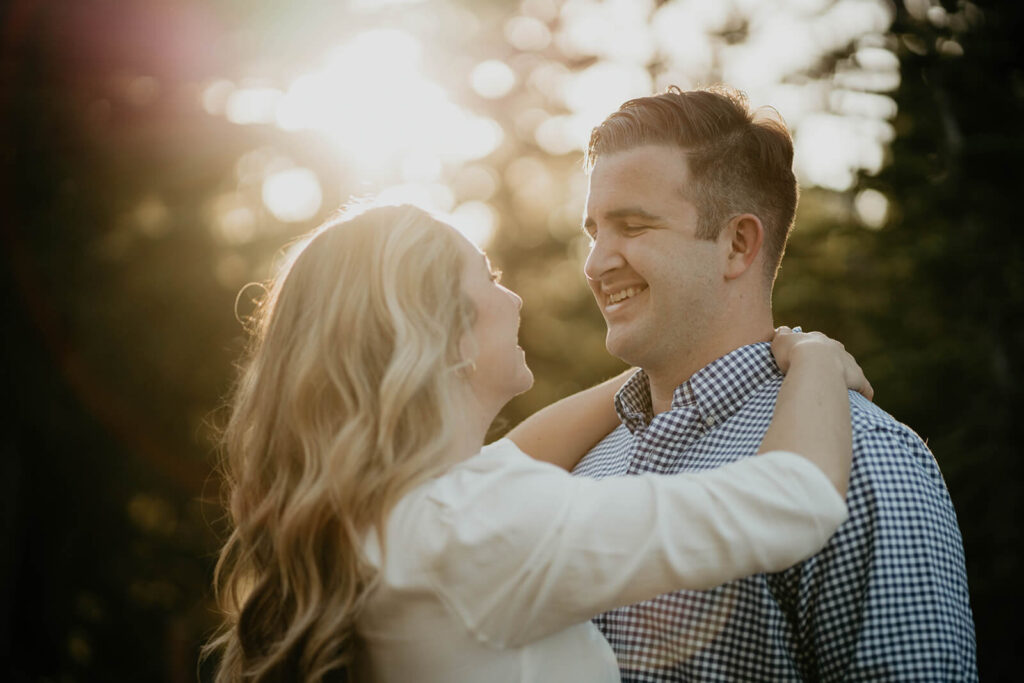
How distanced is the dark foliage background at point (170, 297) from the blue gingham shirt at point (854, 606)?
6865mm

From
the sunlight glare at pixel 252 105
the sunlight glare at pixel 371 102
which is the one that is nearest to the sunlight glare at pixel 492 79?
the sunlight glare at pixel 371 102

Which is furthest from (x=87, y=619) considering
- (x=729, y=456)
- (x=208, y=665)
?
(x=729, y=456)

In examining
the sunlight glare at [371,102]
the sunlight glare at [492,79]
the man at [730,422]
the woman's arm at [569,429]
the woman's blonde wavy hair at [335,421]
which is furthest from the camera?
the sunlight glare at [492,79]

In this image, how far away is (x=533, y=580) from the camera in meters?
1.69

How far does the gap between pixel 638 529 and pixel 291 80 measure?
899 centimetres

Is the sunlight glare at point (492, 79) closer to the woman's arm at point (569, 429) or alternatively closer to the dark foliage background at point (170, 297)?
the dark foliage background at point (170, 297)

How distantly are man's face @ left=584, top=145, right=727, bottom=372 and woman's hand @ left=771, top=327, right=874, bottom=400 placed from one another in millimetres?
310

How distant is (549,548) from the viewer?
5.53 feet

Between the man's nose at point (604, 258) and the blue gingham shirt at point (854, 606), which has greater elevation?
the man's nose at point (604, 258)

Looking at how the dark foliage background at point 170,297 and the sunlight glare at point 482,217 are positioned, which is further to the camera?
the sunlight glare at point 482,217

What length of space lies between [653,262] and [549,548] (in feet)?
4.64

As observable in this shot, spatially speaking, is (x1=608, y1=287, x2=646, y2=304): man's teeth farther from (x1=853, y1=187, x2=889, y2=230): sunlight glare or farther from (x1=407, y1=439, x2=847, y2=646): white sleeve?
(x1=853, y1=187, x2=889, y2=230): sunlight glare

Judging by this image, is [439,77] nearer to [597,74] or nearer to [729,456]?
[597,74]

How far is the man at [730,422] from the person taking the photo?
78.2 inches
